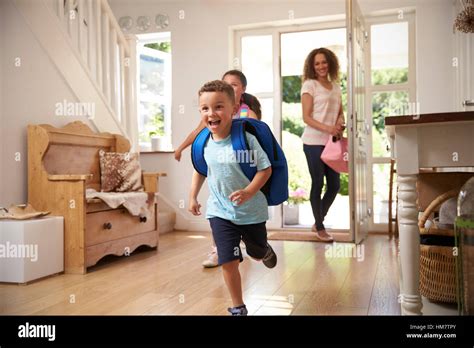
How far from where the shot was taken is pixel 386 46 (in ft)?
11.2

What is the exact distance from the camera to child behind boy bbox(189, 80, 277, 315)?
49.0 inches

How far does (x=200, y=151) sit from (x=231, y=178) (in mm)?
134

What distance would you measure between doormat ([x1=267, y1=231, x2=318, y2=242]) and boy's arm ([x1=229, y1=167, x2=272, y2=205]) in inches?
61.7

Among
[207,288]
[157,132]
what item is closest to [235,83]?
[207,288]

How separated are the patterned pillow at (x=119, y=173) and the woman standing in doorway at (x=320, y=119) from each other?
3.36 feet

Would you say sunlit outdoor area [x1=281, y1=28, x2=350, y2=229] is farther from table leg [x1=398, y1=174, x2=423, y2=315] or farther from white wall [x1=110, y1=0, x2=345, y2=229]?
table leg [x1=398, y1=174, x2=423, y2=315]

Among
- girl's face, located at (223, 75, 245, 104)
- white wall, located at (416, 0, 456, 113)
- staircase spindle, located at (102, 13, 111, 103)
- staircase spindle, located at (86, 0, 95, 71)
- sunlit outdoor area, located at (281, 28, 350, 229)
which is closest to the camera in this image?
girl's face, located at (223, 75, 245, 104)

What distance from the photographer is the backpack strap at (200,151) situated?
1.34 m

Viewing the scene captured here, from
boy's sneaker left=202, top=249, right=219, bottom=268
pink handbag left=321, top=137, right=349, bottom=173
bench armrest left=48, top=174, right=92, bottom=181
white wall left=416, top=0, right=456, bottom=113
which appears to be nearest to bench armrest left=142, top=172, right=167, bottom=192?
bench armrest left=48, top=174, right=92, bottom=181

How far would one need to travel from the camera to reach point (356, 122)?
2.86 m
